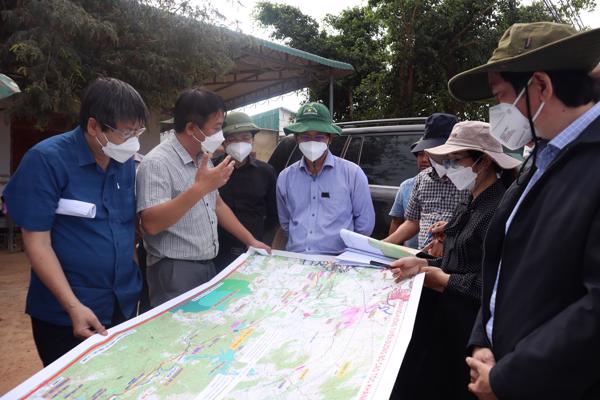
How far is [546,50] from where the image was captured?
1.21 metres

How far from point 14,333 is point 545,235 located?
4.94m

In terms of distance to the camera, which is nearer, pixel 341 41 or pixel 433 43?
pixel 433 43

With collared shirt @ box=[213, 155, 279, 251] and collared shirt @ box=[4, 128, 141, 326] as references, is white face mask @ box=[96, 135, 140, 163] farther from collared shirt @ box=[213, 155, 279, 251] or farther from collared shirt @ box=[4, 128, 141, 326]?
collared shirt @ box=[213, 155, 279, 251]

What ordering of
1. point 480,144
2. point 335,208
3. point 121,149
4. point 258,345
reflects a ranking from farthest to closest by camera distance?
point 335,208 < point 480,144 < point 121,149 < point 258,345

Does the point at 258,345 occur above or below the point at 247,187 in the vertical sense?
below

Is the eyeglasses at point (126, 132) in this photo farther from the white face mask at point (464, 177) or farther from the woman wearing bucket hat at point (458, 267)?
the white face mask at point (464, 177)

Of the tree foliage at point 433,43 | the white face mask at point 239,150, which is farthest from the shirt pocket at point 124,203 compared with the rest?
the tree foliage at point 433,43

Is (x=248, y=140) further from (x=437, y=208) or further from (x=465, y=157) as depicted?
(x=465, y=157)

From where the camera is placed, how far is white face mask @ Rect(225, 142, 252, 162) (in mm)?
3070

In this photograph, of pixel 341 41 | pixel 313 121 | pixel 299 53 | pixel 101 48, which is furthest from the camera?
pixel 341 41

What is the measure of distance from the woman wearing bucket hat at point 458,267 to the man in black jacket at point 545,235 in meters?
0.43

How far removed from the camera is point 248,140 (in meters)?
3.13

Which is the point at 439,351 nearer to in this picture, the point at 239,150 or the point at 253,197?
the point at 253,197

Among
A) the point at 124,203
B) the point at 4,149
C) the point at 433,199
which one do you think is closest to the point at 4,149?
the point at 4,149
